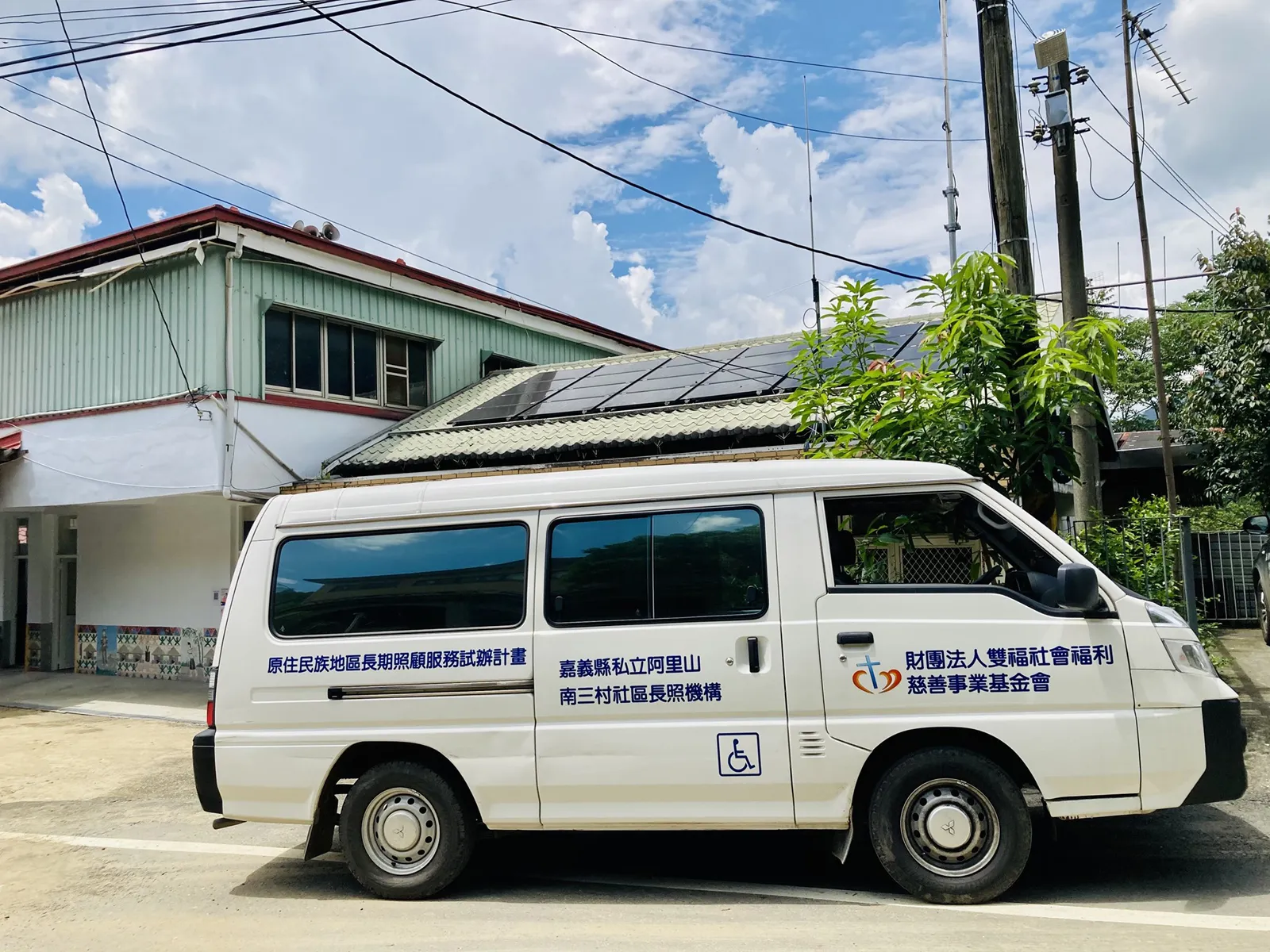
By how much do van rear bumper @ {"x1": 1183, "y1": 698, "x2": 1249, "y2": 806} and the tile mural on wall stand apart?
1280cm

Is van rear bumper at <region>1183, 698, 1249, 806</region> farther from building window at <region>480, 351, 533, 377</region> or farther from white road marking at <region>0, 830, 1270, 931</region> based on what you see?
building window at <region>480, 351, 533, 377</region>

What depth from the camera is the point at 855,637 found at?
4.98 metres

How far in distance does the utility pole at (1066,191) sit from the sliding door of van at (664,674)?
4.99 m

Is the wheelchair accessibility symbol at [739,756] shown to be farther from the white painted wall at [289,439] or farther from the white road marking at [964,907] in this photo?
the white painted wall at [289,439]

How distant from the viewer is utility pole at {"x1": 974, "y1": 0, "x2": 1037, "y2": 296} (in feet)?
26.1

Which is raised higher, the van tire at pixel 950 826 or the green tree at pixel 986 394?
the green tree at pixel 986 394

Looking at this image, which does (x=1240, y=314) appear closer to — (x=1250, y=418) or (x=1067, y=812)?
(x=1250, y=418)

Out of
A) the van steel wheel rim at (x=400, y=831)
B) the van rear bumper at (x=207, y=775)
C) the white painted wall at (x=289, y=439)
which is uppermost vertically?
the white painted wall at (x=289, y=439)

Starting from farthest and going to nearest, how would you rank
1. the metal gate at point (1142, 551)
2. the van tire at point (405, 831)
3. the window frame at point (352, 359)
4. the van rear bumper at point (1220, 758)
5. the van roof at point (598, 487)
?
the window frame at point (352, 359), the metal gate at point (1142, 551), the van tire at point (405, 831), the van roof at point (598, 487), the van rear bumper at point (1220, 758)

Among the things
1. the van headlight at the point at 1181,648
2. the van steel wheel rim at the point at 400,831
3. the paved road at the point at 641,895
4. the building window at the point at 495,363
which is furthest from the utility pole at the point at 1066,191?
the building window at the point at 495,363

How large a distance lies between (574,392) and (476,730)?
9.76 m

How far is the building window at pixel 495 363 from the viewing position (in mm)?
17578

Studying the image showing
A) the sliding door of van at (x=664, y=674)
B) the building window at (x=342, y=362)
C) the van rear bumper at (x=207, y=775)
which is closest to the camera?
the sliding door of van at (x=664, y=674)

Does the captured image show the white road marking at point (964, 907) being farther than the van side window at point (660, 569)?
No
